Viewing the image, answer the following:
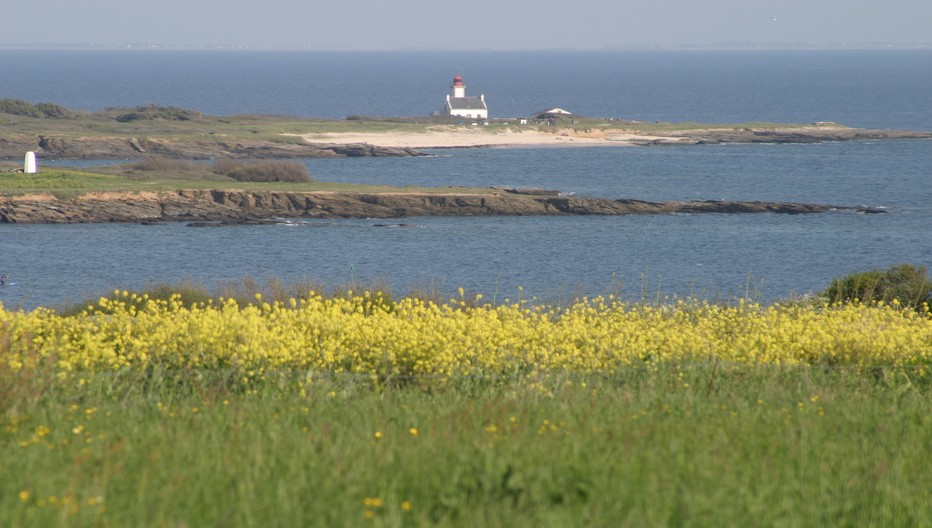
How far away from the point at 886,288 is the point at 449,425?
56.1 feet

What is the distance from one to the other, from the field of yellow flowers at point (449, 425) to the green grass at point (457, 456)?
0.05ft

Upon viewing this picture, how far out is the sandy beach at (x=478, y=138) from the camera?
94.6 meters

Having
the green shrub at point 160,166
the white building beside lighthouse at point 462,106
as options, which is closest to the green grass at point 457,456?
the green shrub at point 160,166

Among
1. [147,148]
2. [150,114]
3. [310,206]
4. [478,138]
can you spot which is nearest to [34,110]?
[150,114]

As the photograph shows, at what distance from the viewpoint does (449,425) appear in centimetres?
654

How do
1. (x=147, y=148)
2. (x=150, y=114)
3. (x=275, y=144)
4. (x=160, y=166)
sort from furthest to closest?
1. (x=150, y=114)
2. (x=275, y=144)
3. (x=147, y=148)
4. (x=160, y=166)

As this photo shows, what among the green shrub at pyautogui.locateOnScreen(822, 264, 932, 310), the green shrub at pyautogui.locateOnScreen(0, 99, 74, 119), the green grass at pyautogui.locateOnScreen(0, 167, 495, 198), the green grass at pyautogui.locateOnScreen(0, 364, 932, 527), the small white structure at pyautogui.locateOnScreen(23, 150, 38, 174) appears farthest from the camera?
the green shrub at pyautogui.locateOnScreen(0, 99, 74, 119)

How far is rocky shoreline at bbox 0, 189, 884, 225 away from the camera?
174ft

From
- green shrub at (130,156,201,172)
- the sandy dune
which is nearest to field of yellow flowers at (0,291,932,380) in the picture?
green shrub at (130,156,201,172)

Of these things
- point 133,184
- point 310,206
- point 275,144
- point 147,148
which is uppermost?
point 275,144

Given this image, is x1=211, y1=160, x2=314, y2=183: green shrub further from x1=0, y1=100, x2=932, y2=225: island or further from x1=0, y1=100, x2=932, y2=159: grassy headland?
x1=0, y1=100, x2=932, y2=159: grassy headland

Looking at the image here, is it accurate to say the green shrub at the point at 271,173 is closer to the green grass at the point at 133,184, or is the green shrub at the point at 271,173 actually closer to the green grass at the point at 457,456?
the green grass at the point at 133,184

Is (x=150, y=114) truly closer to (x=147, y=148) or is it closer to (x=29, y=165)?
(x=147, y=148)

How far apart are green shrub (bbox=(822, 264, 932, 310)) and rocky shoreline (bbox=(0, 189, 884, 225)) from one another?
36.0 metres
